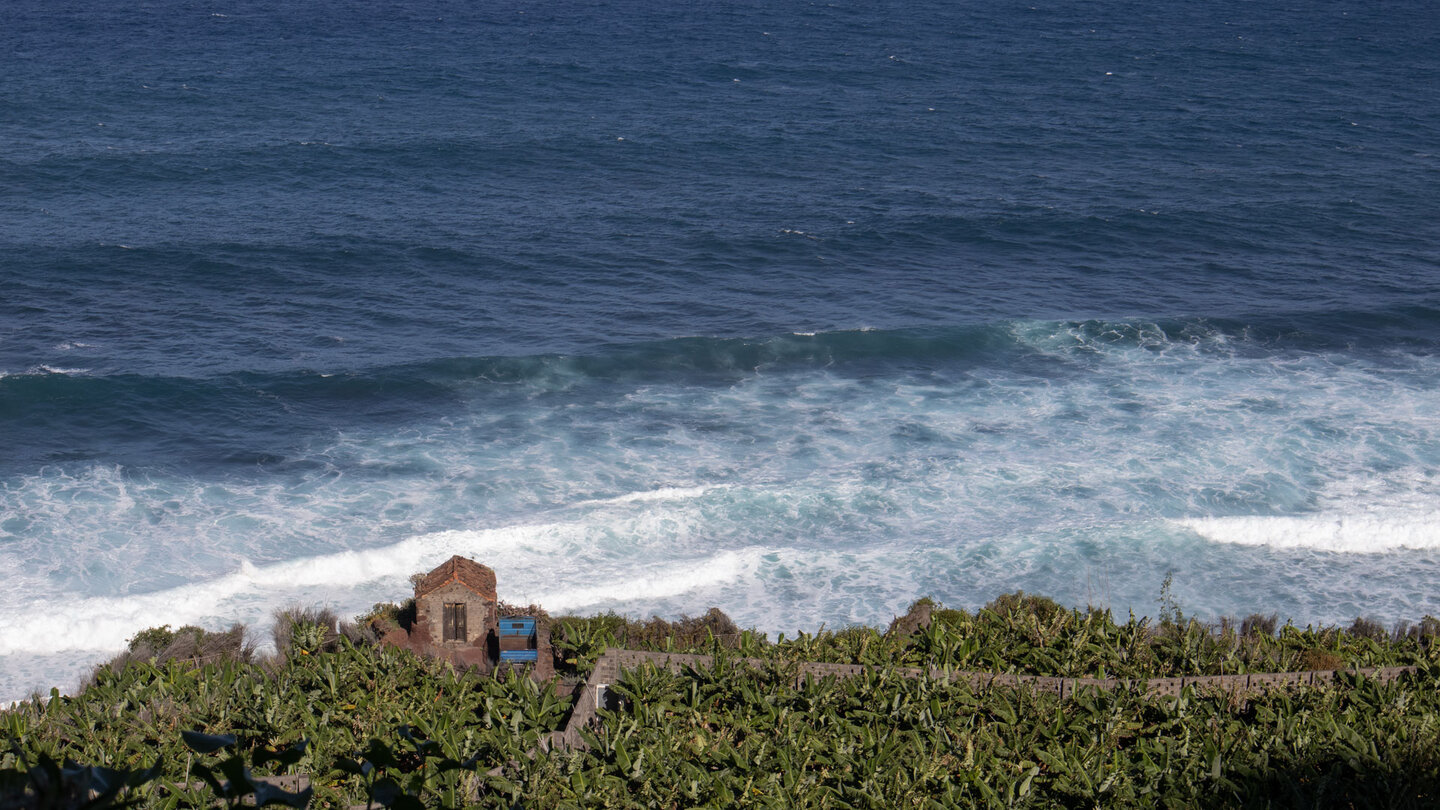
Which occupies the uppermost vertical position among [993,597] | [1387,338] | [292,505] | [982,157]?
[982,157]

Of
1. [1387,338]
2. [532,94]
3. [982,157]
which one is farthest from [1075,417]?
[532,94]

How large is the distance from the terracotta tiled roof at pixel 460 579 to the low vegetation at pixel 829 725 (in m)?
2.10

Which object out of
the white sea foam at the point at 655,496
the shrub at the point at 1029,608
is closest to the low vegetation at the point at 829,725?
the shrub at the point at 1029,608

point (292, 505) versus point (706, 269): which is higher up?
point (706, 269)

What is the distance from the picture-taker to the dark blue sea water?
91.1ft

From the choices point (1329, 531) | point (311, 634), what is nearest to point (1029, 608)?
point (311, 634)

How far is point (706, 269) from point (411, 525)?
2289cm

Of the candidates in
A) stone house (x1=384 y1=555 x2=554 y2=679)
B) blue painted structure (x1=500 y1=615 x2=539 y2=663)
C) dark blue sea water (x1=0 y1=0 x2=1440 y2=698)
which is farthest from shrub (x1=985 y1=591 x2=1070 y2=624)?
stone house (x1=384 y1=555 x2=554 y2=679)

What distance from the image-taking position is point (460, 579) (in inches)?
764

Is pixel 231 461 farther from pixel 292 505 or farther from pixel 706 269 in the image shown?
pixel 706 269

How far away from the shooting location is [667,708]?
15227 millimetres

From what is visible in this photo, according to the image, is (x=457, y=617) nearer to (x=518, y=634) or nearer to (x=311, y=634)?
(x=518, y=634)

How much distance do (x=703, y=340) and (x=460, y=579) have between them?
23090 mm

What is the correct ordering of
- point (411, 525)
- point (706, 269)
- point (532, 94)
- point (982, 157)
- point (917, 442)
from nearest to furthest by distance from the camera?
point (411, 525) → point (917, 442) → point (706, 269) → point (982, 157) → point (532, 94)
